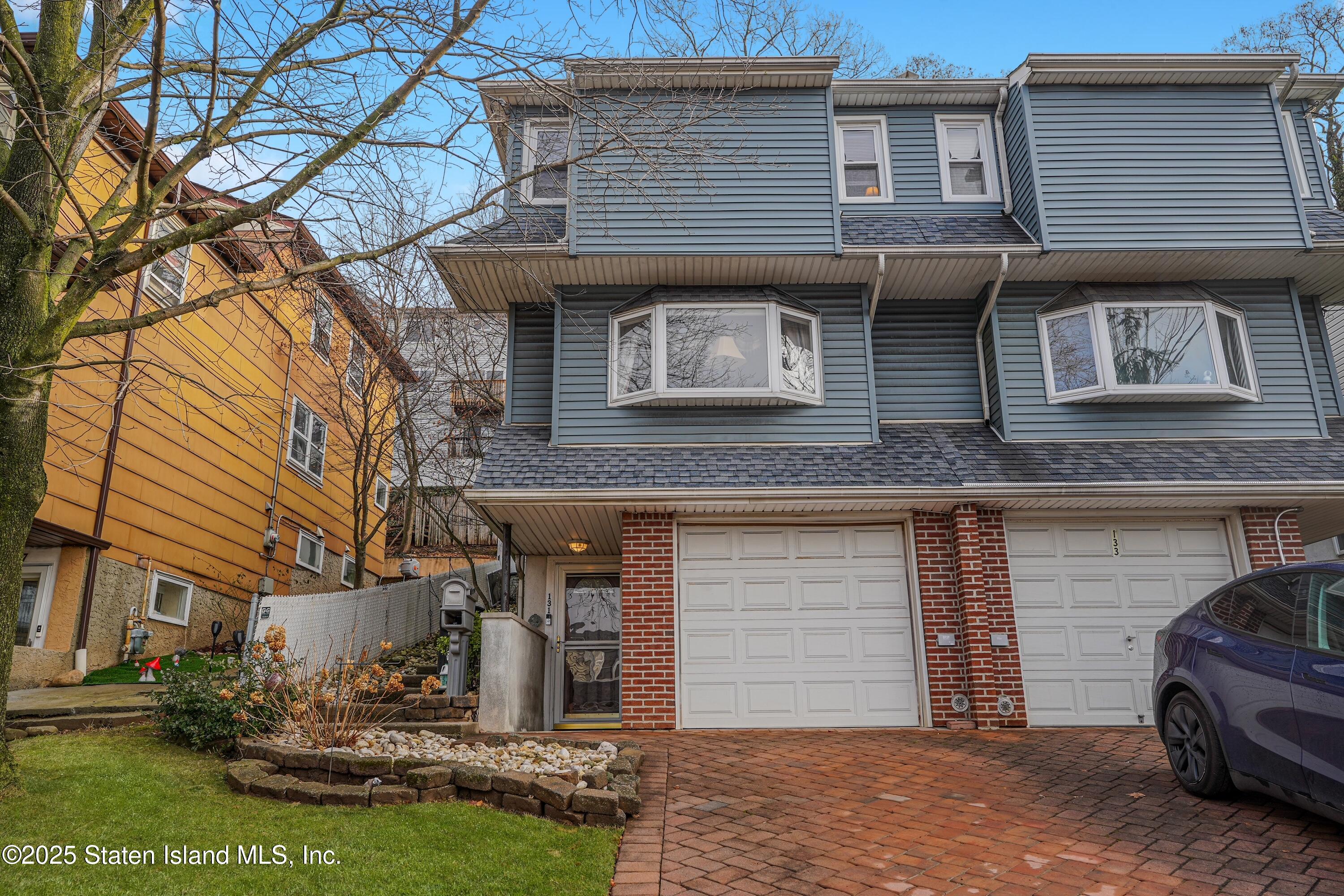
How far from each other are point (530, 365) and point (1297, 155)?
11.0m

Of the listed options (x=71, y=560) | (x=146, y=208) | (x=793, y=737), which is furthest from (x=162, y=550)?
(x=793, y=737)

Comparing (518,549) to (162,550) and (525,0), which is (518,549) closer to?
(162,550)

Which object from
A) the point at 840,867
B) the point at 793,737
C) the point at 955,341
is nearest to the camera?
the point at 840,867

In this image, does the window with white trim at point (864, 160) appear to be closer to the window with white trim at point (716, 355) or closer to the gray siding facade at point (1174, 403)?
the gray siding facade at point (1174, 403)

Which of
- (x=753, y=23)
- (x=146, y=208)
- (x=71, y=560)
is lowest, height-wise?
(x=71, y=560)

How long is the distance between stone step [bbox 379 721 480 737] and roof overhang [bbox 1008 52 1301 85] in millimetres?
10564

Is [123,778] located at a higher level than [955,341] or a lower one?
lower

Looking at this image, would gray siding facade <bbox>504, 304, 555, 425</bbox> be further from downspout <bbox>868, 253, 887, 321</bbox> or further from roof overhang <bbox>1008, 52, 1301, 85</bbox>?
roof overhang <bbox>1008, 52, 1301, 85</bbox>

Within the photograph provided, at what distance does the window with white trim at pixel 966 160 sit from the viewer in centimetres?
1224

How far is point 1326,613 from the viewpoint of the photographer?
4.94 m

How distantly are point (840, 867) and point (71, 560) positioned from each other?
394 inches

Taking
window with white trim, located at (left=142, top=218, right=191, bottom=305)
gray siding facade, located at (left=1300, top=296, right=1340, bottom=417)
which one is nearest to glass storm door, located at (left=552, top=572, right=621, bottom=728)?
window with white trim, located at (left=142, top=218, right=191, bottom=305)

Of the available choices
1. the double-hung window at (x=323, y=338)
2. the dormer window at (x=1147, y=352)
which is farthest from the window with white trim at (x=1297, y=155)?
the double-hung window at (x=323, y=338)

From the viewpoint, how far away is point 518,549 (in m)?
11.7
